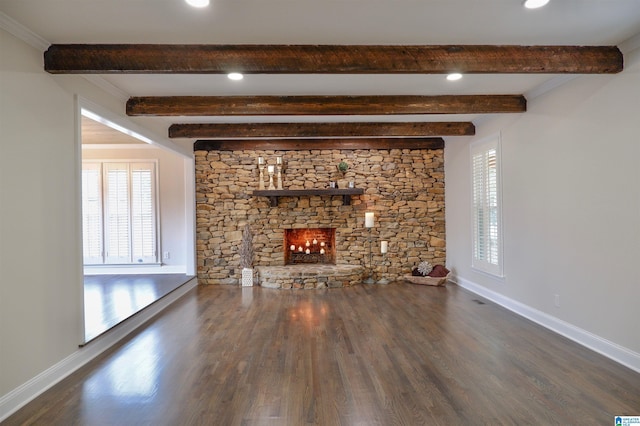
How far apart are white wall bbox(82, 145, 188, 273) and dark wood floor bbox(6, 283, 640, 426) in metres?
2.67

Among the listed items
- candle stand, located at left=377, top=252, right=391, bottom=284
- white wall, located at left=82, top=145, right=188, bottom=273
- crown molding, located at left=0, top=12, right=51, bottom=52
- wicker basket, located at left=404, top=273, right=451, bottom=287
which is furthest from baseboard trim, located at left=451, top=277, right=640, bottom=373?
white wall, located at left=82, top=145, right=188, bottom=273

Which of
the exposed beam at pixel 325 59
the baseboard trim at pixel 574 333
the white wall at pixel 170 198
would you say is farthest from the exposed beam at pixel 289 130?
the baseboard trim at pixel 574 333

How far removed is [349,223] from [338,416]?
4.80 meters

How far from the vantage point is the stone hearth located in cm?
641

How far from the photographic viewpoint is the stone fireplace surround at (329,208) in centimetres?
686

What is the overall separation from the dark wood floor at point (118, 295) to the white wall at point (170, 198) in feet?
1.65

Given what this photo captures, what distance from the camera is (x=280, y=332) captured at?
13.3 ft

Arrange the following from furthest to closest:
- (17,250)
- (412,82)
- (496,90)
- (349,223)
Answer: (349,223)
(496,90)
(412,82)
(17,250)

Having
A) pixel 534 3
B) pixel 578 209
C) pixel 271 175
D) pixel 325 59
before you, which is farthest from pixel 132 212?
pixel 578 209

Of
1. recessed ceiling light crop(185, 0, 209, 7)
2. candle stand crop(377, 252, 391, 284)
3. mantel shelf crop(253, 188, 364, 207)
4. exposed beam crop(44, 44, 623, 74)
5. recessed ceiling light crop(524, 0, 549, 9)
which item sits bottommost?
candle stand crop(377, 252, 391, 284)

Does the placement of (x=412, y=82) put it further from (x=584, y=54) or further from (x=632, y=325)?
(x=632, y=325)

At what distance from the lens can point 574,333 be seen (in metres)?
3.68

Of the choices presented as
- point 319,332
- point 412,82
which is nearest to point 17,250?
point 319,332

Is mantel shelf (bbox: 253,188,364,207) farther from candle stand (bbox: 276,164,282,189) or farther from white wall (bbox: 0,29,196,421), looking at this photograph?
white wall (bbox: 0,29,196,421)
